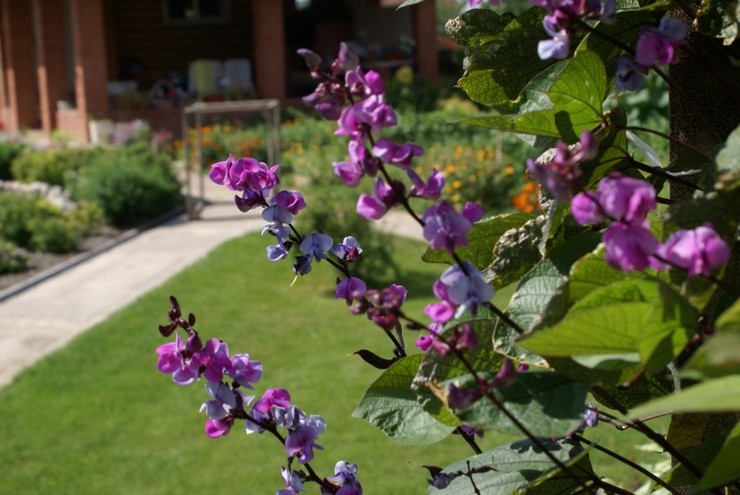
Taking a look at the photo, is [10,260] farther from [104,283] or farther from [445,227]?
[445,227]

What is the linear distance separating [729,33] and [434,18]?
860 inches

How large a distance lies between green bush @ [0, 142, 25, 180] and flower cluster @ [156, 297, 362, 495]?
1698 cm

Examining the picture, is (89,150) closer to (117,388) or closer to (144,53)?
(144,53)

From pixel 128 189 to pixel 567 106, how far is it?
43.0ft

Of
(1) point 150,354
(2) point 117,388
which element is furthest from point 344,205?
(2) point 117,388

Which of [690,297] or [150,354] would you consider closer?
[690,297]

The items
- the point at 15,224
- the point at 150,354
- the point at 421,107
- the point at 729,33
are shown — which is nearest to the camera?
the point at 729,33

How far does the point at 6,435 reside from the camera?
664 cm

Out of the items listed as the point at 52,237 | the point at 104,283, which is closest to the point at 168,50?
the point at 52,237

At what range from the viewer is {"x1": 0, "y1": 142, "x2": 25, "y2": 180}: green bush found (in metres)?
17.1

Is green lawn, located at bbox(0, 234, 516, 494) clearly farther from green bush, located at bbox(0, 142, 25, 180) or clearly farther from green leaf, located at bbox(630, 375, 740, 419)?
green bush, located at bbox(0, 142, 25, 180)

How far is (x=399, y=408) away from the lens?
1.03 m

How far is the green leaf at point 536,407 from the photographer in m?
0.82

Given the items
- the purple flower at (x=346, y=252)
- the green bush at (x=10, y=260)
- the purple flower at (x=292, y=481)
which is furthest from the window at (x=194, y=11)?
the purple flower at (x=292, y=481)
